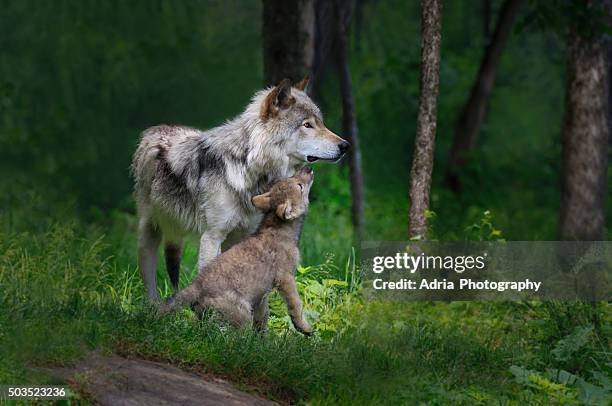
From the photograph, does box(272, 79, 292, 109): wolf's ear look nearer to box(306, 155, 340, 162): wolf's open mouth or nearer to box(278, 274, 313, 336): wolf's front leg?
box(306, 155, 340, 162): wolf's open mouth

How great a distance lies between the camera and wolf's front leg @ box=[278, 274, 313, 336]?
743 cm

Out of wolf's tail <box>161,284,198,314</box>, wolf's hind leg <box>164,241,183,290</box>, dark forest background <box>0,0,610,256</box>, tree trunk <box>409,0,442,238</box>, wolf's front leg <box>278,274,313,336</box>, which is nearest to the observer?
wolf's tail <box>161,284,198,314</box>

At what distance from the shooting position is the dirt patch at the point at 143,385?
599 centimetres

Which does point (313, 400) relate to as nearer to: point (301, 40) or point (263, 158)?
point (263, 158)

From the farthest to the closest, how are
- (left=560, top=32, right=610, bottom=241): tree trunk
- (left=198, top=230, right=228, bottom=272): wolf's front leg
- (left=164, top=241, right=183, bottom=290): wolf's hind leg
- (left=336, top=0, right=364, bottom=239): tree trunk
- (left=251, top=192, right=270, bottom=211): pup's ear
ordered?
(left=336, top=0, right=364, bottom=239): tree trunk → (left=560, top=32, right=610, bottom=241): tree trunk → (left=164, top=241, right=183, bottom=290): wolf's hind leg → (left=198, top=230, right=228, bottom=272): wolf's front leg → (left=251, top=192, right=270, bottom=211): pup's ear

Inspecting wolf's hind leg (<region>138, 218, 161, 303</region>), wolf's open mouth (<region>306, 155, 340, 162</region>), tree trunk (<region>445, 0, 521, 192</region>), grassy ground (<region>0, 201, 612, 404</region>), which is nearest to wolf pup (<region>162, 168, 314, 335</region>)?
grassy ground (<region>0, 201, 612, 404</region>)

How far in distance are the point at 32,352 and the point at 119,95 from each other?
15.0 metres

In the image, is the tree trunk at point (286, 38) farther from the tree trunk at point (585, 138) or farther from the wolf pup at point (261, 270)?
the wolf pup at point (261, 270)

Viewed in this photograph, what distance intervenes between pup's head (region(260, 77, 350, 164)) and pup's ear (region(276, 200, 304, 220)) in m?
0.92

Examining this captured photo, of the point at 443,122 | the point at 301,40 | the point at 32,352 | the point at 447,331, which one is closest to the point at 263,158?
the point at 447,331

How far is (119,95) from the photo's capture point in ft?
68.1

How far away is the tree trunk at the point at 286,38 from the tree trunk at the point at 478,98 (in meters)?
7.39

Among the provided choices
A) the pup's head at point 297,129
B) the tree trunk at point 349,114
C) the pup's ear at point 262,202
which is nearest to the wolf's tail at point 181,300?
the pup's ear at point 262,202

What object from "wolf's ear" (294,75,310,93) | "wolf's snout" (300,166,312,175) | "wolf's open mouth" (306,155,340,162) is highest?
"wolf's ear" (294,75,310,93)
